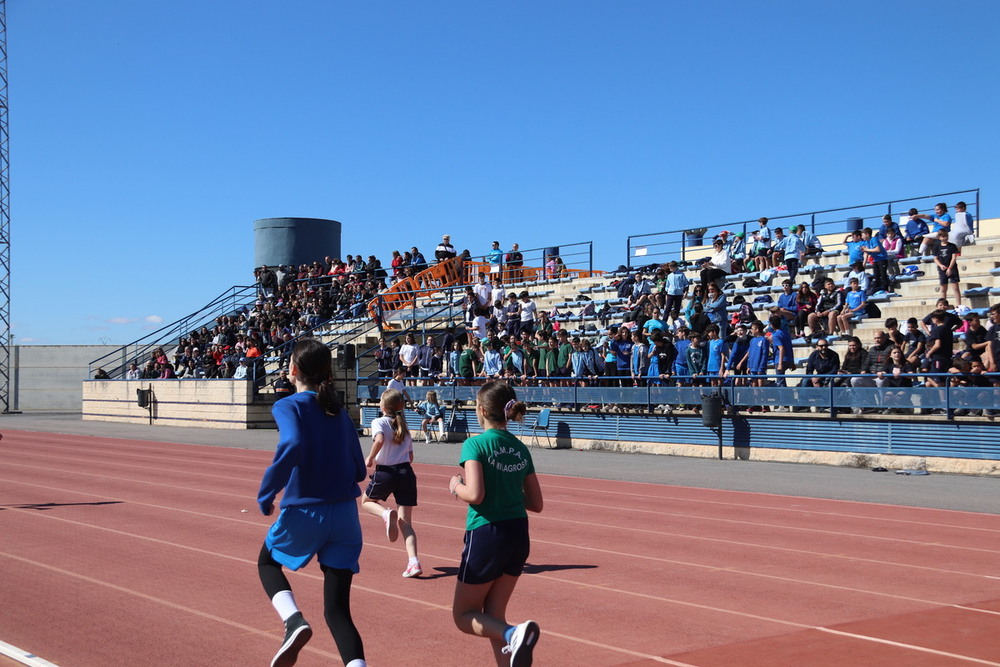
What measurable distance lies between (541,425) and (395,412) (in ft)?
51.7

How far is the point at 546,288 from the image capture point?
34844 mm

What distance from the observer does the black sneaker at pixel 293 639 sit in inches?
194

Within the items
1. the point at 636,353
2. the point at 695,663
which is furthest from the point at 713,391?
the point at 695,663

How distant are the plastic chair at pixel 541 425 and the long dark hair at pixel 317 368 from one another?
19.8m

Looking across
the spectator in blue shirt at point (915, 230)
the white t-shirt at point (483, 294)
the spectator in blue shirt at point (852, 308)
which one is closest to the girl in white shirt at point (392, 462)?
the spectator in blue shirt at point (852, 308)

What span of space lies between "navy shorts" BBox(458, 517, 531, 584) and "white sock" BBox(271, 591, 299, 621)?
33.5 inches

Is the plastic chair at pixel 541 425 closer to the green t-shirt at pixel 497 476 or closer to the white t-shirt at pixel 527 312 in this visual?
the white t-shirt at pixel 527 312

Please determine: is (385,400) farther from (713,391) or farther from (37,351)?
(37,351)

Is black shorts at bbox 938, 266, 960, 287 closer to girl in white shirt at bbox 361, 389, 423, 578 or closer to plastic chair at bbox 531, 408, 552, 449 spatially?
plastic chair at bbox 531, 408, 552, 449

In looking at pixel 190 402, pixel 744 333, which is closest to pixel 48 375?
pixel 190 402

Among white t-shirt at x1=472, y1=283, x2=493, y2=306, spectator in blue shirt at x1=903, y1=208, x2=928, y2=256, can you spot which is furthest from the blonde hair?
white t-shirt at x1=472, y1=283, x2=493, y2=306

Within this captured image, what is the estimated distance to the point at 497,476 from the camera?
5.48 metres

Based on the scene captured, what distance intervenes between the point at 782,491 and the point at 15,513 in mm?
10536

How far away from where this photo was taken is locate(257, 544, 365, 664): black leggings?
497 cm
